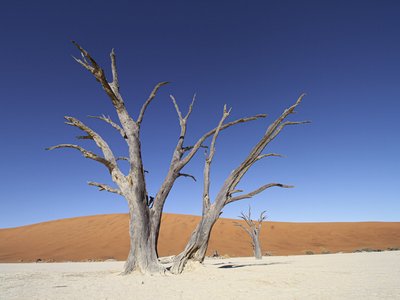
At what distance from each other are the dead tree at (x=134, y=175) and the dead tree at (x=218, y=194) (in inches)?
31.3

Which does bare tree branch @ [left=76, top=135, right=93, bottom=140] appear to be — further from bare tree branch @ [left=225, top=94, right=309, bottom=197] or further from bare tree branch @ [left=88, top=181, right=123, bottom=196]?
bare tree branch @ [left=225, top=94, right=309, bottom=197]

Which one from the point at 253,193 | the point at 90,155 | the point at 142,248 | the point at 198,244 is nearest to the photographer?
the point at 142,248

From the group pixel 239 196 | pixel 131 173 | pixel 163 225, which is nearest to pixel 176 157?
pixel 131 173

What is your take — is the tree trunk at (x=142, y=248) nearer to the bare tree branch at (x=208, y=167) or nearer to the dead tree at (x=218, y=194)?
the dead tree at (x=218, y=194)

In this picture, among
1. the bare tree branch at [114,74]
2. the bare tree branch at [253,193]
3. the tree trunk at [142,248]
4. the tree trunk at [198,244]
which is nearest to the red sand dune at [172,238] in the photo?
the tree trunk at [198,244]

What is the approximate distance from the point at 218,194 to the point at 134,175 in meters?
2.63

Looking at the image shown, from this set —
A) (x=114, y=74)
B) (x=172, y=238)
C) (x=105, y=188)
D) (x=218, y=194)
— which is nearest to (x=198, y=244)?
(x=218, y=194)

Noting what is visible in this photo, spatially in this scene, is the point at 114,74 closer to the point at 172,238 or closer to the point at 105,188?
the point at 105,188

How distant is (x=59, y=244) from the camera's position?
2967cm

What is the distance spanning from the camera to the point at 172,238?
106 feet

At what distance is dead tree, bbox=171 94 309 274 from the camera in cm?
887

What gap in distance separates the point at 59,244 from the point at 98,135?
24.9 metres

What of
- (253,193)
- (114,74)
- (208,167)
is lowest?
(253,193)

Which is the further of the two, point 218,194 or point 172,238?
point 172,238
